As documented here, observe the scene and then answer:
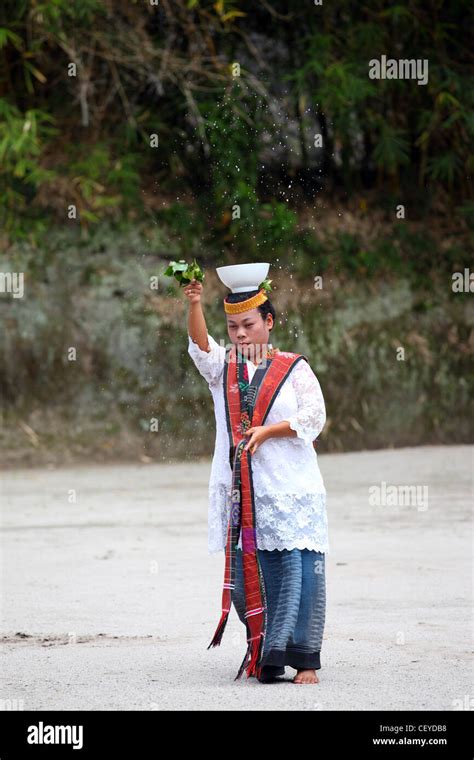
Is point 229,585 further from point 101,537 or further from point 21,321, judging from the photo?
point 21,321

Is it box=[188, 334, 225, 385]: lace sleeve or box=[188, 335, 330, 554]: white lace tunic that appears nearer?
box=[188, 335, 330, 554]: white lace tunic

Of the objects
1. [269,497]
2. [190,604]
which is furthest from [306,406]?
[190,604]

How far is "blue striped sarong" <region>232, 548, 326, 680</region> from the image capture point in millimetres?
5453

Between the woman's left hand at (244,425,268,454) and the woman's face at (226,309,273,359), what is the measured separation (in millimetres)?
341

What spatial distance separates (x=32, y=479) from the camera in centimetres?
1416

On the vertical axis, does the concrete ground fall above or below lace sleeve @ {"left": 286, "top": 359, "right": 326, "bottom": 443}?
below

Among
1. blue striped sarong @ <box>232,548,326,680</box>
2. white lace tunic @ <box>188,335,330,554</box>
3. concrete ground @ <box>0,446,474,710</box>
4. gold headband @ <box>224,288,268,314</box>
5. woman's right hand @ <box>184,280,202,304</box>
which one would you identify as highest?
woman's right hand @ <box>184,280,202,304</box>

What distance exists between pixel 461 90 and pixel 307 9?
79.1 inches

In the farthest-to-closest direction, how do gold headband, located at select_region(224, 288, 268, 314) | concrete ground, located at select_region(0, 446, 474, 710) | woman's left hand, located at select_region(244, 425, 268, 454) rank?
gold headband, located at select_region(224, 288, 268, 314)
woman's left hand, located at select_region(244, 425, 268, 454)
concrete ground, located at select_region(0, 446, 474, 710)

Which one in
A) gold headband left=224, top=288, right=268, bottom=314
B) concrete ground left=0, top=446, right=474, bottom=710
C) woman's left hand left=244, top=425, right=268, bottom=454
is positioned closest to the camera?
concrete ground left=0, top=446, right=474, bottom=710

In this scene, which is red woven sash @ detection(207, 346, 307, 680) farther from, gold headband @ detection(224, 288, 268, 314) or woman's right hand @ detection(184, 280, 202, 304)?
woman's right hand @ detection(184, 280, 202, 304)

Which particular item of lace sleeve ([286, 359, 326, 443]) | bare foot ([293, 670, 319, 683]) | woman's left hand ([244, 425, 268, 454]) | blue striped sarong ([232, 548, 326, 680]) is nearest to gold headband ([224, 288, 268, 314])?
lace sleeve ([286, 359, 326, 443])

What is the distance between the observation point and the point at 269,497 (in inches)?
219

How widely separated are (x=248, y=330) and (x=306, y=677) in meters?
1.35
